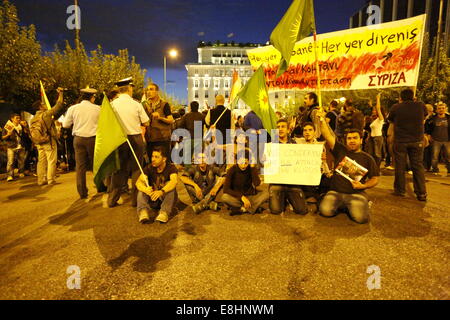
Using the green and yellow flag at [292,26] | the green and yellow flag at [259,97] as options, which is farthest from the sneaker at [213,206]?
the green and yellow flag at [292,26]

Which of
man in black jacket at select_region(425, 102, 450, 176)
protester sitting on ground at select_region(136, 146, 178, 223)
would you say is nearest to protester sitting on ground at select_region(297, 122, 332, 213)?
protester sitting on ground at select_region(136, 146, 178, 223)

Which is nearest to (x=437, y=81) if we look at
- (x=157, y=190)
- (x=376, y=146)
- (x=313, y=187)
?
(x=376, y=146)

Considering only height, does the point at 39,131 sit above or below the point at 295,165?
above

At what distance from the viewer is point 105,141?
408cm

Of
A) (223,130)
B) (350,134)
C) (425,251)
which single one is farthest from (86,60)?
(425,251)

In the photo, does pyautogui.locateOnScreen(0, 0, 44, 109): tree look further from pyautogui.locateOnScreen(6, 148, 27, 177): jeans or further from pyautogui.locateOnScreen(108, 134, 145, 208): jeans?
pyautogui.locateOnScreen(108, 134, 145, 208): jeans

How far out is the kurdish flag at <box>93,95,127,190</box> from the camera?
159 inches

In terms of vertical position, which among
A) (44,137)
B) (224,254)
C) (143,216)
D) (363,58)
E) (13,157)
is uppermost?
(363,58)

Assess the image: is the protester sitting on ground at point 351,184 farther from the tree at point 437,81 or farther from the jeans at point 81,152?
the tree at point 437,81

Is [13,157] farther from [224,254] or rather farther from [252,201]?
[224,254]

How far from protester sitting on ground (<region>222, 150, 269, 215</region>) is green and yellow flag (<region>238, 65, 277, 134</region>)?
624mm

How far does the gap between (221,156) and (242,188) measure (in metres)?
1.18

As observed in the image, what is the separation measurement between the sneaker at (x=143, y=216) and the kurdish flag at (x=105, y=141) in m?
0.69

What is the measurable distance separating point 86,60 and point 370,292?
19707mm
